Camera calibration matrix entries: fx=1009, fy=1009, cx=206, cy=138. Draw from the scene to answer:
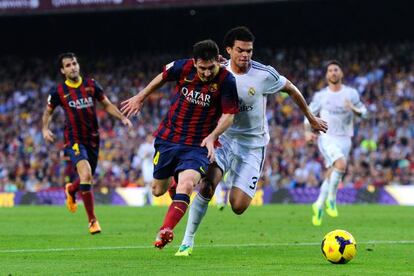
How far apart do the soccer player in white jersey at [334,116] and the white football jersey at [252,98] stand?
6.43 m

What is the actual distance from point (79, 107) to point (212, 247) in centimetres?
438

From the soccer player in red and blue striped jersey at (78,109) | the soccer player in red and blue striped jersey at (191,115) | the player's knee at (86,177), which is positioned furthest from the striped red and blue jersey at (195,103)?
the soccer player in red and blue striped jersey at (78,109)

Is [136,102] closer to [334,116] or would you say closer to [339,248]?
[339,248]

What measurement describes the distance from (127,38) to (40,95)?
185 inches

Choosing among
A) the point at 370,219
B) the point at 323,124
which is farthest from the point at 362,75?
the point at 323,124

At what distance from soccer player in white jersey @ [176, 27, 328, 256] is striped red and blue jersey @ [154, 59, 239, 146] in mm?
524

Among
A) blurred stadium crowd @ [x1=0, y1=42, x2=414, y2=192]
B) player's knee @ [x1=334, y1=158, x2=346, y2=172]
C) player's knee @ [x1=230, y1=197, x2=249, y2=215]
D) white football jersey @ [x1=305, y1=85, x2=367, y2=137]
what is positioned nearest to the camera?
player's knee @ [x1=230, y1=197, x2=249, y2=215]

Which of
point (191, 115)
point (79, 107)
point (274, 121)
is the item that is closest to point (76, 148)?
point (79, 107)

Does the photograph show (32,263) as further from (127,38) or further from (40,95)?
(127,38)

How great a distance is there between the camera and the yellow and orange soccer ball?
386 inches

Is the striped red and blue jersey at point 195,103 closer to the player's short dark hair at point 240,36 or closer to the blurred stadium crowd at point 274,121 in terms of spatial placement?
the player's short dark hair at point 240,36

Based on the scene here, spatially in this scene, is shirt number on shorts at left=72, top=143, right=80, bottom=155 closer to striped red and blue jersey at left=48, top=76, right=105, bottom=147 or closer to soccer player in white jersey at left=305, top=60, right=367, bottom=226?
striped red and blue jersey at left=48, top=76, right=105, bottom=147

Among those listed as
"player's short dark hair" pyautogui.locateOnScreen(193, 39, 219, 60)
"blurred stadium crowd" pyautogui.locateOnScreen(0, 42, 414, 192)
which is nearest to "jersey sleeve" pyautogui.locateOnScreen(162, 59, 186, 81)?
"player's short dark hair" pyautogui.locateOnScreen(193, 39, 219, 60)

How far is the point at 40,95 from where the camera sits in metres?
38.5
